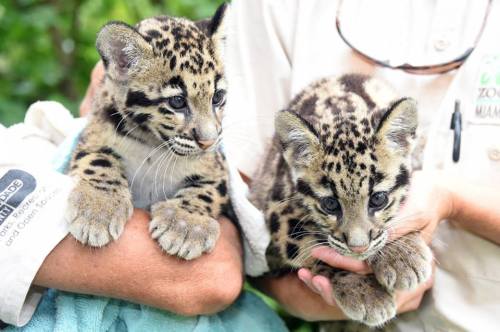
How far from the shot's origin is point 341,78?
278 cm

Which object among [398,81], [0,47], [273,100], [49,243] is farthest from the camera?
[0,47]

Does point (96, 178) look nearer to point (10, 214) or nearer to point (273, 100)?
point (10, 214)

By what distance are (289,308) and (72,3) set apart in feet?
12.5

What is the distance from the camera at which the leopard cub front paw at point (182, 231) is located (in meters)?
2.35

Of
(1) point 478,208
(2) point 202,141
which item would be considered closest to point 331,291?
(1) point 478,208

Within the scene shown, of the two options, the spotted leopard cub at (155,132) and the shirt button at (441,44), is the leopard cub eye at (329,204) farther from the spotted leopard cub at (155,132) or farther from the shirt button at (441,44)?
the shirt button at (441,44)

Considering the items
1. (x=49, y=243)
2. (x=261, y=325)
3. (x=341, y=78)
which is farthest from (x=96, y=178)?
(x=341, y=78)

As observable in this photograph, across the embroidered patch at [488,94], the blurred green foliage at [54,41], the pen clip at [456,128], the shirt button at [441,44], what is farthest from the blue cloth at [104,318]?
the blurred green foliage at [54,41]

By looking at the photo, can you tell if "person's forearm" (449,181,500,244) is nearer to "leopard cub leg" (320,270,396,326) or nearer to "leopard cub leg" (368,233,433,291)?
"leopard cub leg" (368,233,433,291)

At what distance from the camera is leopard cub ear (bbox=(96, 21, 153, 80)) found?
7.60 feet

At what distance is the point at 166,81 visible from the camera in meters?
2.39

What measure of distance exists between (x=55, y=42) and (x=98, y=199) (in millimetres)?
3722

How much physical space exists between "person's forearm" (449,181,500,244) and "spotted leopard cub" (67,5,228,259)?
0.95m

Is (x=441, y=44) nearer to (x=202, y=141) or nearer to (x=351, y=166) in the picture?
(x=351, y=166)
